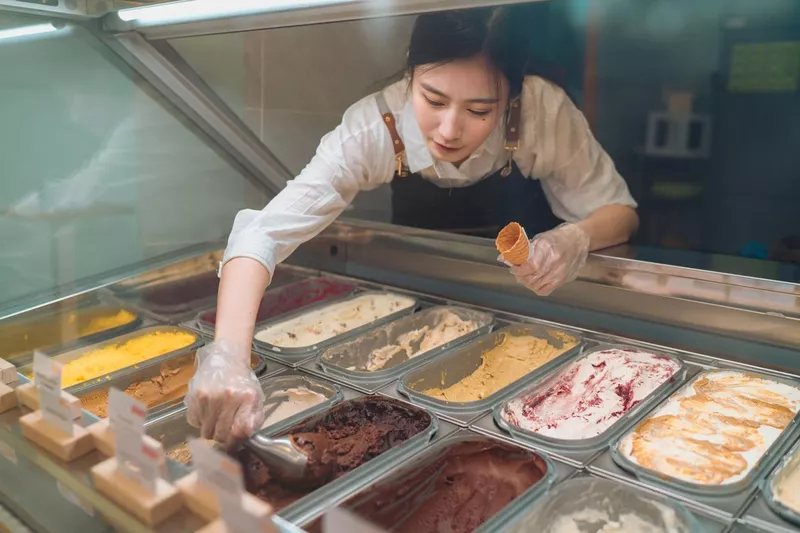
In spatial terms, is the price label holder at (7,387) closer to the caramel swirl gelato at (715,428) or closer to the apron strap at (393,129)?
the apron strap at (393,129)

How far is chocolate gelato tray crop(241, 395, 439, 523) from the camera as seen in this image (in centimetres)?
117

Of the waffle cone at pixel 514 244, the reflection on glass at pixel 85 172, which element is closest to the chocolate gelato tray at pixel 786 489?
the waffle cone at pixel 514 244

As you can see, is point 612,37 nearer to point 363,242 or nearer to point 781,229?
point 781,229

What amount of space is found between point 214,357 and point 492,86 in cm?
93

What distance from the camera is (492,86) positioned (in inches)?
65.8

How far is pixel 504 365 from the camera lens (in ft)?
5.85

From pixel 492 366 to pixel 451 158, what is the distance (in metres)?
0.57

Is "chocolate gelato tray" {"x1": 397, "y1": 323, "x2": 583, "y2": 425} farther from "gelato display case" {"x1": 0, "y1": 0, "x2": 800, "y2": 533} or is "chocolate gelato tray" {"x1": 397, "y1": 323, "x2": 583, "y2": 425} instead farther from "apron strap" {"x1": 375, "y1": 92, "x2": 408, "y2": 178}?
"apron strap" {"x1": 375, "y1": 92, "x2": 408, "y2": 178}

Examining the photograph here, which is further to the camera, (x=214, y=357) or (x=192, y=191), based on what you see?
(x=192, y=191)

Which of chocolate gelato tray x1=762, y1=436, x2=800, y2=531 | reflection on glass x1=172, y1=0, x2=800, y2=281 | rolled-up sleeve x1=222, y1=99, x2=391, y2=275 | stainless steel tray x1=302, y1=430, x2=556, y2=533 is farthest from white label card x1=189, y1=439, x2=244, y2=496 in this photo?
reflection on glass x1=172, y1=0, x2=800, y2=281

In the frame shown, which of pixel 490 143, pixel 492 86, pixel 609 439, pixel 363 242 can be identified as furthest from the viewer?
pixel 363 242

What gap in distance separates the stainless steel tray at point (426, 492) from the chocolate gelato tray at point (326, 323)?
586mm

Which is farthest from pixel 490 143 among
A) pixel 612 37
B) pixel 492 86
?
pixel 612 37

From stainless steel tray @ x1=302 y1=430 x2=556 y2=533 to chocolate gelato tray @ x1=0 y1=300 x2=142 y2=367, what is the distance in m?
1.01
